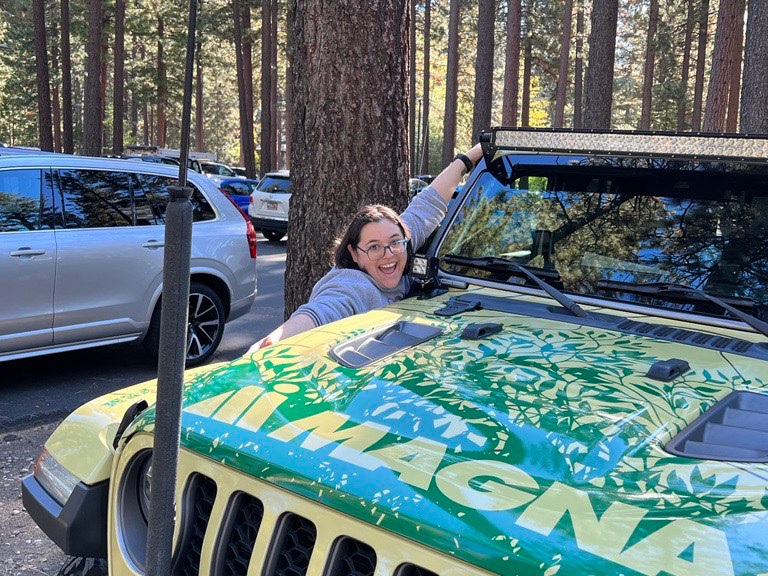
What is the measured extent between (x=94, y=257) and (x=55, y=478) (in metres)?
4.36

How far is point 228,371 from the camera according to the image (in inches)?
87.4

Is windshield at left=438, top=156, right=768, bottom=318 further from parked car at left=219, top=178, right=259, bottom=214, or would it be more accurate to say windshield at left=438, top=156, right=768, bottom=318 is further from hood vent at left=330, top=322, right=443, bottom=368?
parked car at left=219, top=178, right=259, bottom=214

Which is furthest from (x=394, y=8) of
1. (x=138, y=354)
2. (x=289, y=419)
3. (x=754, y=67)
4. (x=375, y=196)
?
(x=754, y=67)

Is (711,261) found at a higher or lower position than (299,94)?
lower

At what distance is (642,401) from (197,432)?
3.54 ft

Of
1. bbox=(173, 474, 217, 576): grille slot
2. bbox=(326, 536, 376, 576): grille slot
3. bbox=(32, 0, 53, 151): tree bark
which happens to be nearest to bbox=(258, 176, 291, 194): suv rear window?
bbox=(32, 0, 53, 151): tree bark

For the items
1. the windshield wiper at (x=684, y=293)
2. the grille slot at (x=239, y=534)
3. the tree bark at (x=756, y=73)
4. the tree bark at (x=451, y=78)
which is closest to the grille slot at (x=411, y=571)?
the grille slot at (x=239, y=534)

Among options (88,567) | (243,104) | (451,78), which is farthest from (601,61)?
(243,104)

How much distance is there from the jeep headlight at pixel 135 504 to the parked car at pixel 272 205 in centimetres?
1701

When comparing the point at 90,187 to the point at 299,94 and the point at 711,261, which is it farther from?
the point at 711,261

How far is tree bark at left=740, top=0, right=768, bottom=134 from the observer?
1101cm

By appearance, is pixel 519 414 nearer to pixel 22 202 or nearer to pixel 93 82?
pixel 22 202

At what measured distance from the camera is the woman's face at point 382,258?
10.5 feet

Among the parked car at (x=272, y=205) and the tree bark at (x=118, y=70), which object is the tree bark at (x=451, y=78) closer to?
the tree bark at (x=118, y=70)
